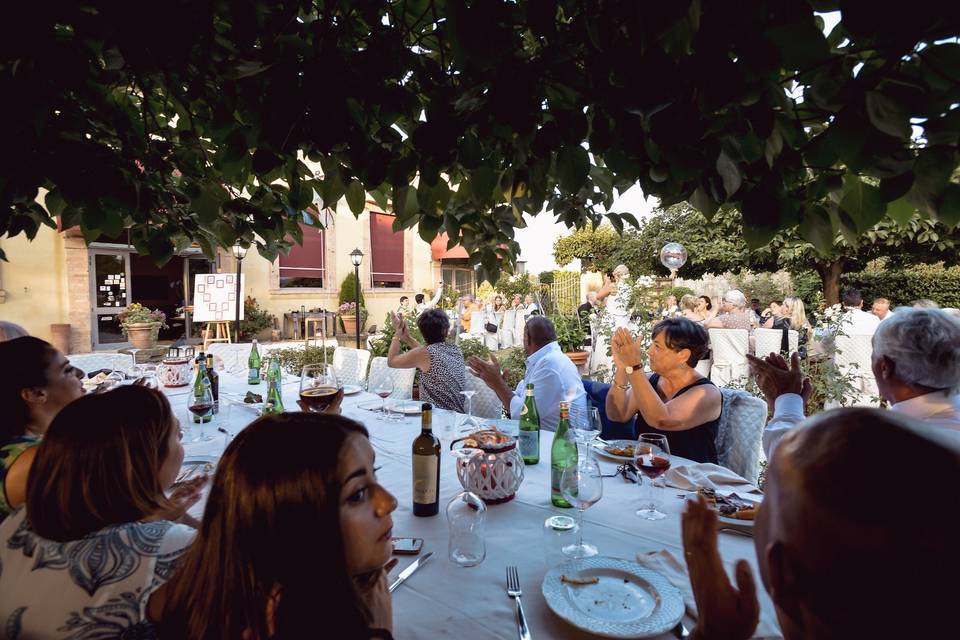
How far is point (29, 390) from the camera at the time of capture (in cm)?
188

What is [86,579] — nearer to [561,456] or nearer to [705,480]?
[561,456]

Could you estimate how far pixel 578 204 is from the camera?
5.48 feet

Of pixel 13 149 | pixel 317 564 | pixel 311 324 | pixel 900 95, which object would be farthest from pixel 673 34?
pixel 311 324

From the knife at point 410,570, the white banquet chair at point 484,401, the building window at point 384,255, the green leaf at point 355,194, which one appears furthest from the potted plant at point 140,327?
the knife at point 410,570

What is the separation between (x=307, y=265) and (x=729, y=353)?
479 inches

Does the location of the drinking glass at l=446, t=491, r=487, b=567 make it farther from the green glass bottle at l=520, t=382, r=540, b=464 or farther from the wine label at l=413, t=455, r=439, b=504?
the green glass bottle at l=520, t=382, r=540, b=464

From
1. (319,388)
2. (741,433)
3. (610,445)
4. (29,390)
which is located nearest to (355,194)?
(319,388)

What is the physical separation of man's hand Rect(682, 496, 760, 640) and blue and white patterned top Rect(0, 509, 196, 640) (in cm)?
104

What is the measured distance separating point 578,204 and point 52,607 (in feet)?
5.52

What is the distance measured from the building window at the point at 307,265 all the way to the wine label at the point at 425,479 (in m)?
13.8

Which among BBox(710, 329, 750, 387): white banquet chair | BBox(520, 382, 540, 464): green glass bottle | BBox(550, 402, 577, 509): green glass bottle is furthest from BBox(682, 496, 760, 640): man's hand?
BBox(710, 329, 750, 387): white banquet chair

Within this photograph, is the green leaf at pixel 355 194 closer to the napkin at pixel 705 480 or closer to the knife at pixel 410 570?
the knife at pixel 410 570

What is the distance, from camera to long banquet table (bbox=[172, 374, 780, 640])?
1.11 m

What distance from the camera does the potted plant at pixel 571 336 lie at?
23.4ft
